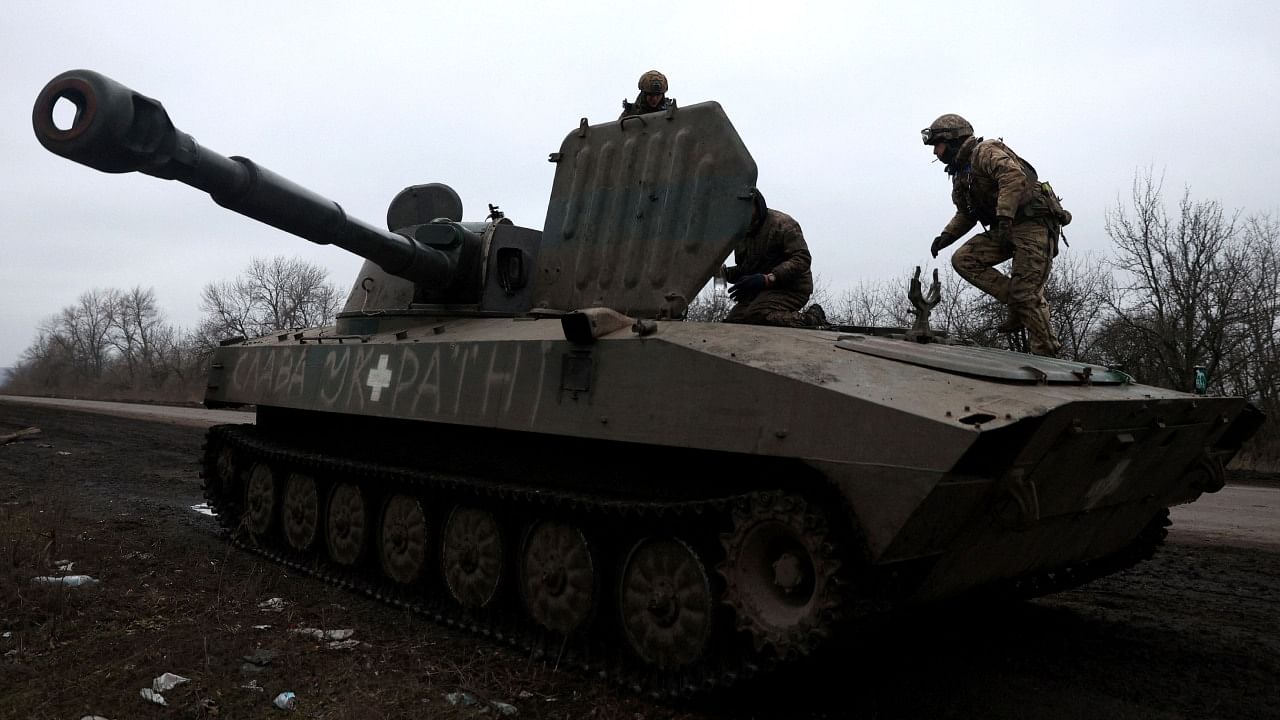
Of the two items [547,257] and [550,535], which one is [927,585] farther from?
[547,257]

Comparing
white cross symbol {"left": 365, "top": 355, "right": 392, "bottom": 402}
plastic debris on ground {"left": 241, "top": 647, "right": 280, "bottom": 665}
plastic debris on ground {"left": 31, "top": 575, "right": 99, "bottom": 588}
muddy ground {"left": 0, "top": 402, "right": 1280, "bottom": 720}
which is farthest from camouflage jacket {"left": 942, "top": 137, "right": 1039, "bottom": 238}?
plastic debris on ground {"left": 31, "top": 575, "right": 99, "bottom": 588}

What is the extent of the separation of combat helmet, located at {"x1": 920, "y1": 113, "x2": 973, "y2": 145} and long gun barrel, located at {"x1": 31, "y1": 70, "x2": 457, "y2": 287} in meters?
3.39

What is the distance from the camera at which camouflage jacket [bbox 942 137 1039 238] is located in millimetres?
5723

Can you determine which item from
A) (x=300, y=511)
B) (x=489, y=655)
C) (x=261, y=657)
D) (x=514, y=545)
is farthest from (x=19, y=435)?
(x=489, y=655)

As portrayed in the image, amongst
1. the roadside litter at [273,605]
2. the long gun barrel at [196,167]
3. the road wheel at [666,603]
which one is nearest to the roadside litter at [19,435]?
the roadside litter at [273,605]

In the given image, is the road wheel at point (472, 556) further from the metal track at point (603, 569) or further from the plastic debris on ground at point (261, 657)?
the plastic debris on ground at point (261, 657)

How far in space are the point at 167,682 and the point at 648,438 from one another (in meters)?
2.56

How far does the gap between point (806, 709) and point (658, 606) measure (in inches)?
33.5

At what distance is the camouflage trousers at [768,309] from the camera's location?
237 inches

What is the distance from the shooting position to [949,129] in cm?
617

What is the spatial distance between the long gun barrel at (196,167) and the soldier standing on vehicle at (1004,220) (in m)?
3.50

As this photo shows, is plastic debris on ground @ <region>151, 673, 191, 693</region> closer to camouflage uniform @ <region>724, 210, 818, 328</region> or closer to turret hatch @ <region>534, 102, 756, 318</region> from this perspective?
turret hatch @ <region>534, 102, 756, 318</region>

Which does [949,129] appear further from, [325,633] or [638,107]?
[325,633]

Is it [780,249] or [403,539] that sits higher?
[780,249]
